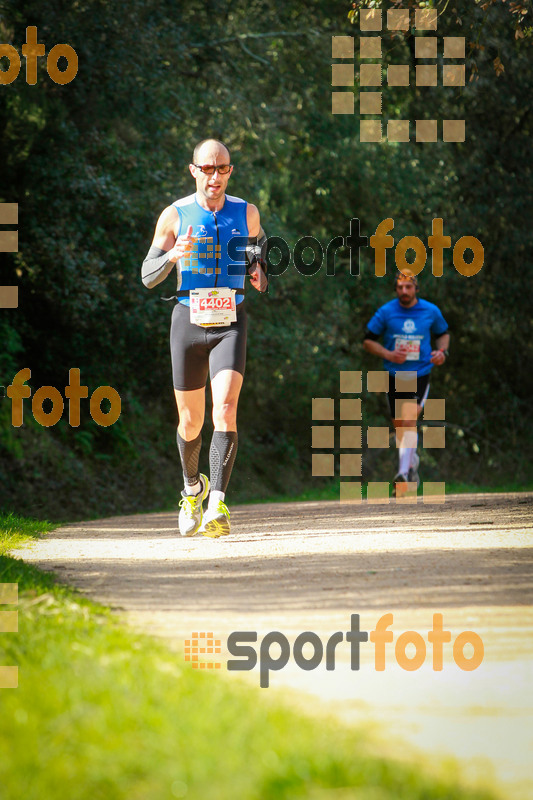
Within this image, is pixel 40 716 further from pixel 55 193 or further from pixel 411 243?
pixel 411 243

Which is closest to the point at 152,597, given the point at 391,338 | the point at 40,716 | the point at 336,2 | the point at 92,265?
the point at 40,716

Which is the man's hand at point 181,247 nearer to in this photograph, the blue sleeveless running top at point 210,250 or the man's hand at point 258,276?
the blue sleeveless running top at point 210,250

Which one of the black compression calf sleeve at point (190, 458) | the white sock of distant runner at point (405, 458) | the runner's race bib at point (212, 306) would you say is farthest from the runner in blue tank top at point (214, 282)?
the white sock of distant runner at point (405, 458)

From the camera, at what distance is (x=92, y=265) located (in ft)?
49.7

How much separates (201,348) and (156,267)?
0.66 m

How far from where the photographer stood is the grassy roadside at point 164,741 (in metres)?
2.45

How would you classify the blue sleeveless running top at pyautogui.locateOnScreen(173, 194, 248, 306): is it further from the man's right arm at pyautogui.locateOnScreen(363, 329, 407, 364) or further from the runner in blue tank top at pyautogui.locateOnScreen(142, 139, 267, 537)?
the man's right arm at pyautogui.locateOnScreen(363, 329, 407, 364)

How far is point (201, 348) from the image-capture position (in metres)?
7.68

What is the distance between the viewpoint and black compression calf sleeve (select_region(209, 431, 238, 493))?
7.52 meters

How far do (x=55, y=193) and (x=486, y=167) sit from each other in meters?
8.84

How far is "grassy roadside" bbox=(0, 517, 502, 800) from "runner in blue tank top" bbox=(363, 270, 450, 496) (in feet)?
23.5

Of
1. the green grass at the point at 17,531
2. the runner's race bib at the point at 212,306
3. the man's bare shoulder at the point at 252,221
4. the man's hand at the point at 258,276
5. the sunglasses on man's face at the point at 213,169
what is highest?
the sunglasses on man's face at the point at 213,169

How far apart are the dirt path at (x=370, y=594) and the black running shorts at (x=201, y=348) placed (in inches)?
47.0

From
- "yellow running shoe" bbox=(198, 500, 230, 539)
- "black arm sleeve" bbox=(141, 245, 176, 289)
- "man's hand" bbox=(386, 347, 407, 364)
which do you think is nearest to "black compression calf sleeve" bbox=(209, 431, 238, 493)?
"yellow running shoe" bbox=(198, 500, 230, 539)
